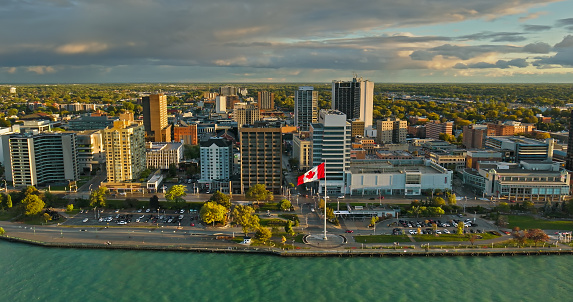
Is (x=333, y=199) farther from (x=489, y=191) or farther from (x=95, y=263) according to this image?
(x=95, y=263)

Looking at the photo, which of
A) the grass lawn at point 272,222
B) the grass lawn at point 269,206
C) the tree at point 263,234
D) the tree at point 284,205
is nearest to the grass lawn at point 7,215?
the grass lawn at point 269,206

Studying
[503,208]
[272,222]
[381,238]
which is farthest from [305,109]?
[381,238]

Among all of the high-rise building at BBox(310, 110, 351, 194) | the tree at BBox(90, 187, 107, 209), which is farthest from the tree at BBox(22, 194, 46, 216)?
the high-rise building at BBox(310, 110, 351, 194)

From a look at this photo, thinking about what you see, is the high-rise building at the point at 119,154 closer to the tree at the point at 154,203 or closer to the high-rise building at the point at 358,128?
the tree at the point at 154,203

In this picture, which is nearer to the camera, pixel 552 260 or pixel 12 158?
pixel 552 260

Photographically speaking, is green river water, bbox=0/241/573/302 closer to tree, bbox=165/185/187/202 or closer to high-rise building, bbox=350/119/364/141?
tree, bbox=165/185/187/202

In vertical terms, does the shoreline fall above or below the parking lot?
below

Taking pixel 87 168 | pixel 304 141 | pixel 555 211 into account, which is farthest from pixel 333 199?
pixel 87 168
